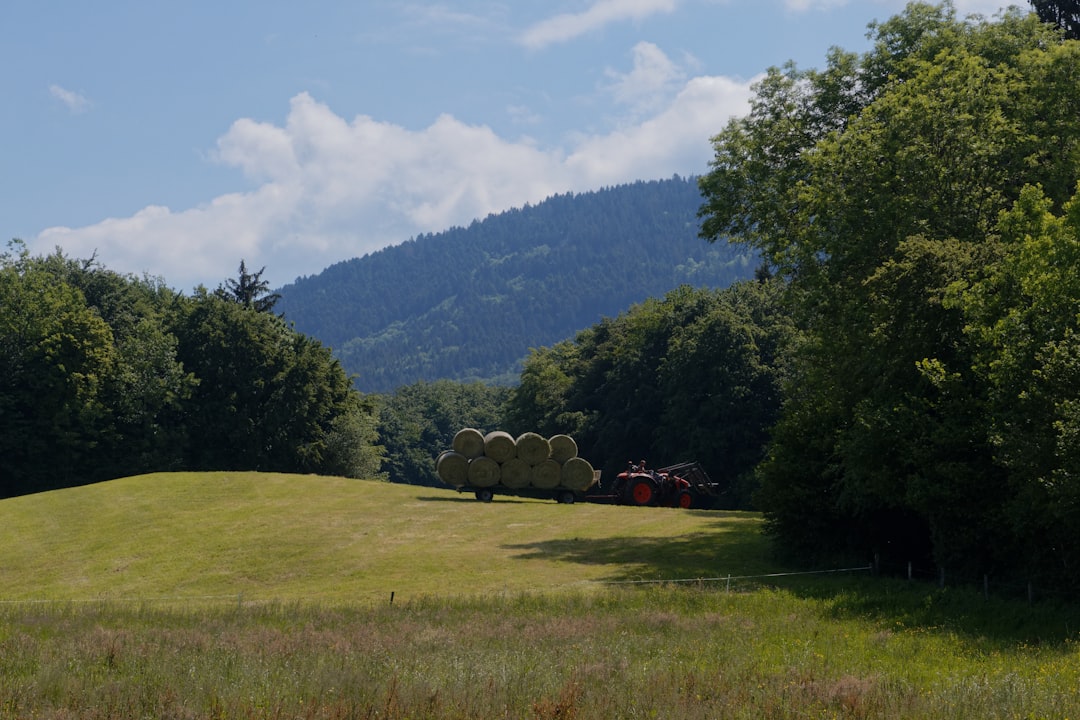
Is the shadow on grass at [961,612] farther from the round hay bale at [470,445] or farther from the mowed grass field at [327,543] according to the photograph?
the round hay bale at [470,445]

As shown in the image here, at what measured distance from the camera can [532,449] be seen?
166ft

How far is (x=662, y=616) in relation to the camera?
2288 centimetres

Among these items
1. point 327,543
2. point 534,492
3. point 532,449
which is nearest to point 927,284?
point 327,543

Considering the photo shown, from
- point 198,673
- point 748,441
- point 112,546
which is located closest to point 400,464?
point 748,441

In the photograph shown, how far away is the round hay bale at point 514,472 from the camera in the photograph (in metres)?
50.5

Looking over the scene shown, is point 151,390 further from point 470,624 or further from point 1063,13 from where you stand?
point 1063,13

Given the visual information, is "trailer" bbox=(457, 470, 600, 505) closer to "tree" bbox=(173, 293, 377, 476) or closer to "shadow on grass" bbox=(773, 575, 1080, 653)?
"shadow on grass" bbox=(773, 575, 1080, 653)

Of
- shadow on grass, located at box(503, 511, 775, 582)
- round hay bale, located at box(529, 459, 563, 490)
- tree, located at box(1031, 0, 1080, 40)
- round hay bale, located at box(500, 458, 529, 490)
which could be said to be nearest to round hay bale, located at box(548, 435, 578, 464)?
round hay bale, located at box(529, 459, 563, 490)

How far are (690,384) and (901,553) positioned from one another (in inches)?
1666

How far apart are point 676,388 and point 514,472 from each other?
2826 cm

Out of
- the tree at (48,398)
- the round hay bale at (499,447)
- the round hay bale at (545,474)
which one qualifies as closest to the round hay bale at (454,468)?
the round hay bale at (499,447)

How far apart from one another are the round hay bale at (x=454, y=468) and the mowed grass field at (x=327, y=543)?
43.9 inches

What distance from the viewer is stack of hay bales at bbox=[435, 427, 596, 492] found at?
5025cm

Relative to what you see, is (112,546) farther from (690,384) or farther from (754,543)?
(690,384)
